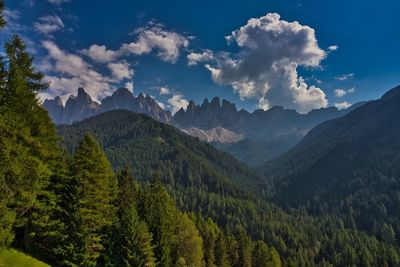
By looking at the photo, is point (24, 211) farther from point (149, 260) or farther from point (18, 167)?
point (149, 260)

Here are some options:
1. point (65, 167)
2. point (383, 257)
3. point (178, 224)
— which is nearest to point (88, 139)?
point (65, 167)

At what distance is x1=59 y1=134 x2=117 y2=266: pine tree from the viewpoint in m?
38.3

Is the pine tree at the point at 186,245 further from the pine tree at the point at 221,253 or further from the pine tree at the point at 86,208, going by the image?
the pine tree at the point at 86,208

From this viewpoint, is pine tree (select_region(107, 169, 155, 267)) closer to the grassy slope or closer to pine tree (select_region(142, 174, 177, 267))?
pine tree (select_region(142, 174, 177, 267))

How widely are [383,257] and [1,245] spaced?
7296 inches

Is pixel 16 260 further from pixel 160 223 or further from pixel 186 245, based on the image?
pixel 186 245

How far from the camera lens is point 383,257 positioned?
16488cm

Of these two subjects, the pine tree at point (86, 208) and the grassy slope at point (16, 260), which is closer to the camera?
the grassy slope at point (16, 260)

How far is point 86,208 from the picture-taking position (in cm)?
4047

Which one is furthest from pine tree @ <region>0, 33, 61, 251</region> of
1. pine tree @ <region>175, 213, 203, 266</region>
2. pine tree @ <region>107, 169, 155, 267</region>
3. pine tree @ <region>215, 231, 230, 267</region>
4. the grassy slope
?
pine tree @ <region>215, 231, 230, 267</region>

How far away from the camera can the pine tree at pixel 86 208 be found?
38312 millimetres

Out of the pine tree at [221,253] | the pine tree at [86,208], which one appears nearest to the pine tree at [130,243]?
the pine tree at [86,208]

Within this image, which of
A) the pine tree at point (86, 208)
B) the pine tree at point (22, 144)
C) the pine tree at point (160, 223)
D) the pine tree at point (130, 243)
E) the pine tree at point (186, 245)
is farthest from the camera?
the pine tree at point (186, 245)

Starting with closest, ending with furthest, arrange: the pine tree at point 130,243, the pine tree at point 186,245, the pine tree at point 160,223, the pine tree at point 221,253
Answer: the pine tree at point 130,243, the pine tree at point 160,223, the pine tree at point 186,245, the pine tree at point 221,253
